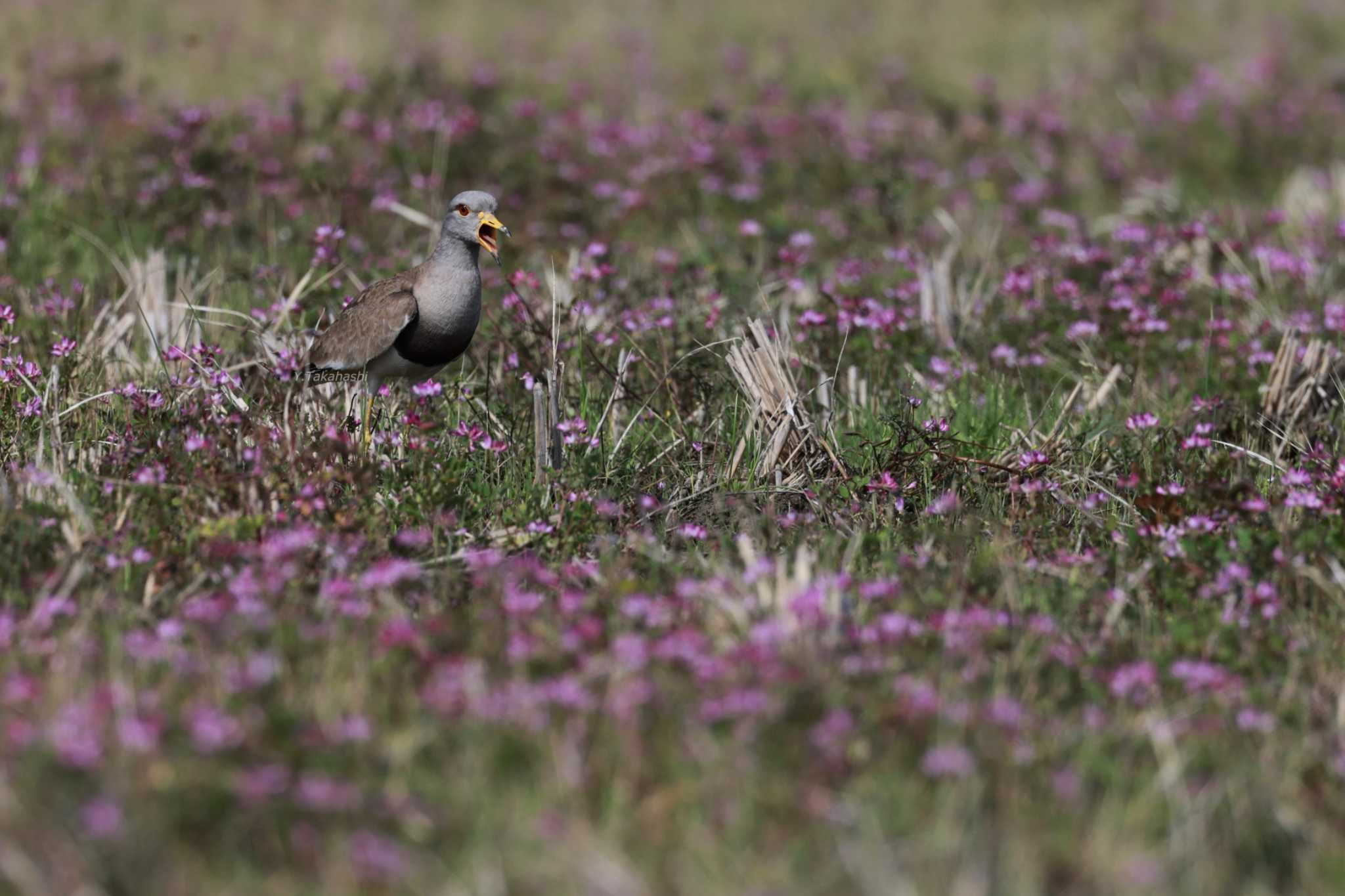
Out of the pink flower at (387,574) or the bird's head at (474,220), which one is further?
the bird's head at (474,220)

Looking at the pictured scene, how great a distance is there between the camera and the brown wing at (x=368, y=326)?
5.85m

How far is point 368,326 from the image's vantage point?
5906 millimetres

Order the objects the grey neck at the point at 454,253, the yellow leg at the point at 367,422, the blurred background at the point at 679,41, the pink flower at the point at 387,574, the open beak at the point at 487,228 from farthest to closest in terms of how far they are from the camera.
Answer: the blurred background at the point at 679,41
the grey neck at the point at 454,253
the open beak at the point at 487,228
the yellow leg at the point at 367,422
the pink flower at the point at 387,574

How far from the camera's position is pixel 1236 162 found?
37.1 ft

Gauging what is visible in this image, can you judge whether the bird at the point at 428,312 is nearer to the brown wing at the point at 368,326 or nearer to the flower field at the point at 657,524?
the brown wing at the point at 368,326

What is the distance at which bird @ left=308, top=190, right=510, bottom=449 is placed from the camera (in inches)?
230

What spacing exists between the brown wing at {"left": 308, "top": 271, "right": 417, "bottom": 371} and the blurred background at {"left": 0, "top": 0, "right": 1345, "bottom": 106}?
4.83 m

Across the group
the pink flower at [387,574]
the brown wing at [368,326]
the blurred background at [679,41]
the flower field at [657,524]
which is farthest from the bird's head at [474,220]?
the blurred background at [679,41]

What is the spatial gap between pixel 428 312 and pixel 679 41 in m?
8.79

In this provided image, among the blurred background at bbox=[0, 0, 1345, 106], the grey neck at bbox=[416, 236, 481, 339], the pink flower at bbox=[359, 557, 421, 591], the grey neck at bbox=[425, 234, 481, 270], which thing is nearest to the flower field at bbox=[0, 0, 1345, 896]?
the pink flower at bbox=[359, 557, 421, 591]

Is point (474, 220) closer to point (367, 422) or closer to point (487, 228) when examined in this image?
point (487, 228)

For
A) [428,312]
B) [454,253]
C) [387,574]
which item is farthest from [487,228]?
[387,574]

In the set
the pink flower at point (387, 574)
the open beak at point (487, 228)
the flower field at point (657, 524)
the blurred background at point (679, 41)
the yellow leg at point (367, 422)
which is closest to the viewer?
the flower field at point (657, 524)

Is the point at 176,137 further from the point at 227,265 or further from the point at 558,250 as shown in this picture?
the point at 558,250
